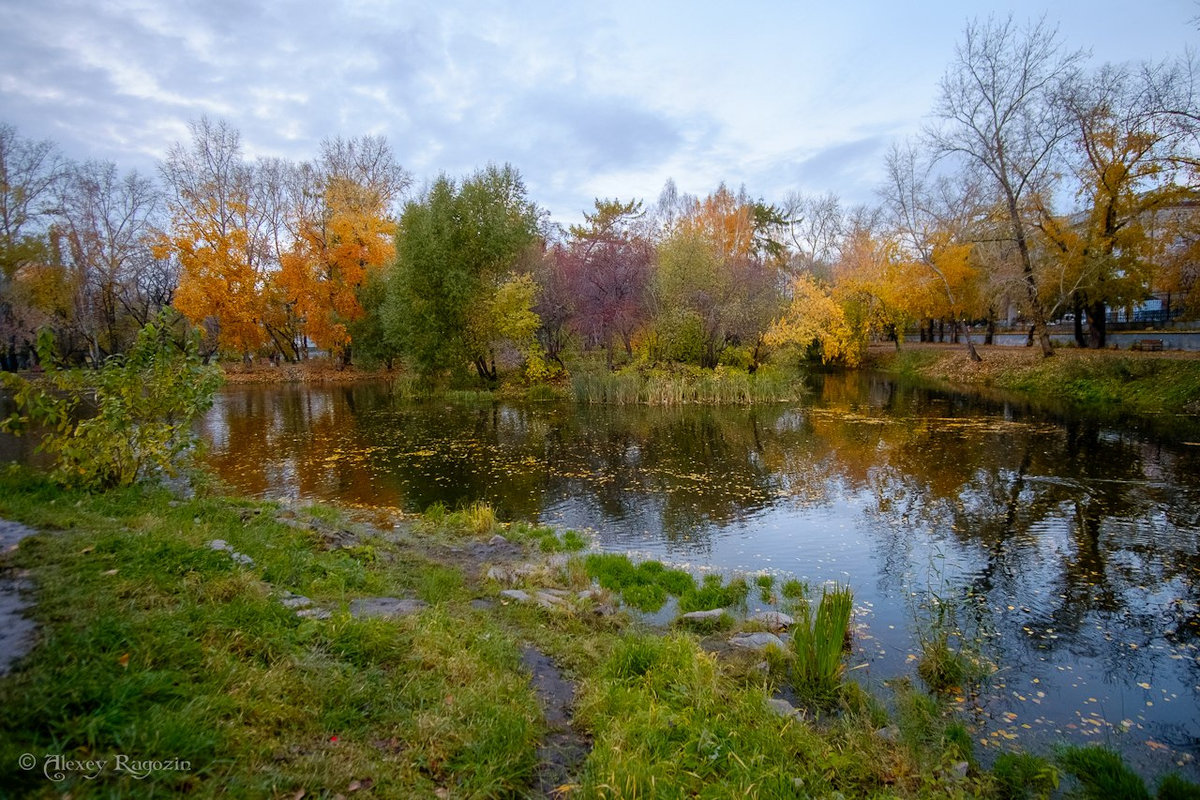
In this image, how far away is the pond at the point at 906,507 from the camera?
5.52 m

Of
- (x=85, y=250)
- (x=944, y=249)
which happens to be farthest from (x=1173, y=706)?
(x=85, y=250)

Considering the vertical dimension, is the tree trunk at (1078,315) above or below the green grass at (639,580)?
above

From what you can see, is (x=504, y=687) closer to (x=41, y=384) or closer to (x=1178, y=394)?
(x=41, y=384)

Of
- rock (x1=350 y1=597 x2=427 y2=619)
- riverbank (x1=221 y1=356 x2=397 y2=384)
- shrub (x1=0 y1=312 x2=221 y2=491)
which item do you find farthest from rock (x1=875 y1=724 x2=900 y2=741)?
riverbank (x1=221 y1=356 x2=397 y2=384)

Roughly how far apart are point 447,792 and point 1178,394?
26350 millimetres

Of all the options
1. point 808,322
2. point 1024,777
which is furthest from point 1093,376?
point 1024,777

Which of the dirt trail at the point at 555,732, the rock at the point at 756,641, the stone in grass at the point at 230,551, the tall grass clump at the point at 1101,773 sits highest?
the stone in grass at the point at 230,551

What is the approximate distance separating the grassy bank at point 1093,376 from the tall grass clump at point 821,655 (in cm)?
2181

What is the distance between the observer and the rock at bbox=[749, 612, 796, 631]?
627 cm

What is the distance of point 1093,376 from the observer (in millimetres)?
23562

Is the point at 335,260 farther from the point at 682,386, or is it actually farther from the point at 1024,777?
the point at 1024,777

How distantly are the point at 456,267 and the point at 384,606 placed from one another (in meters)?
24.9

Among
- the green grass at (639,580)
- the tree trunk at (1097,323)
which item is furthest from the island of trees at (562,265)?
the green grass at (639,580)

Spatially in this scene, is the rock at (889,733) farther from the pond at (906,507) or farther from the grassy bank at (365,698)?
the pond at (906,507)
